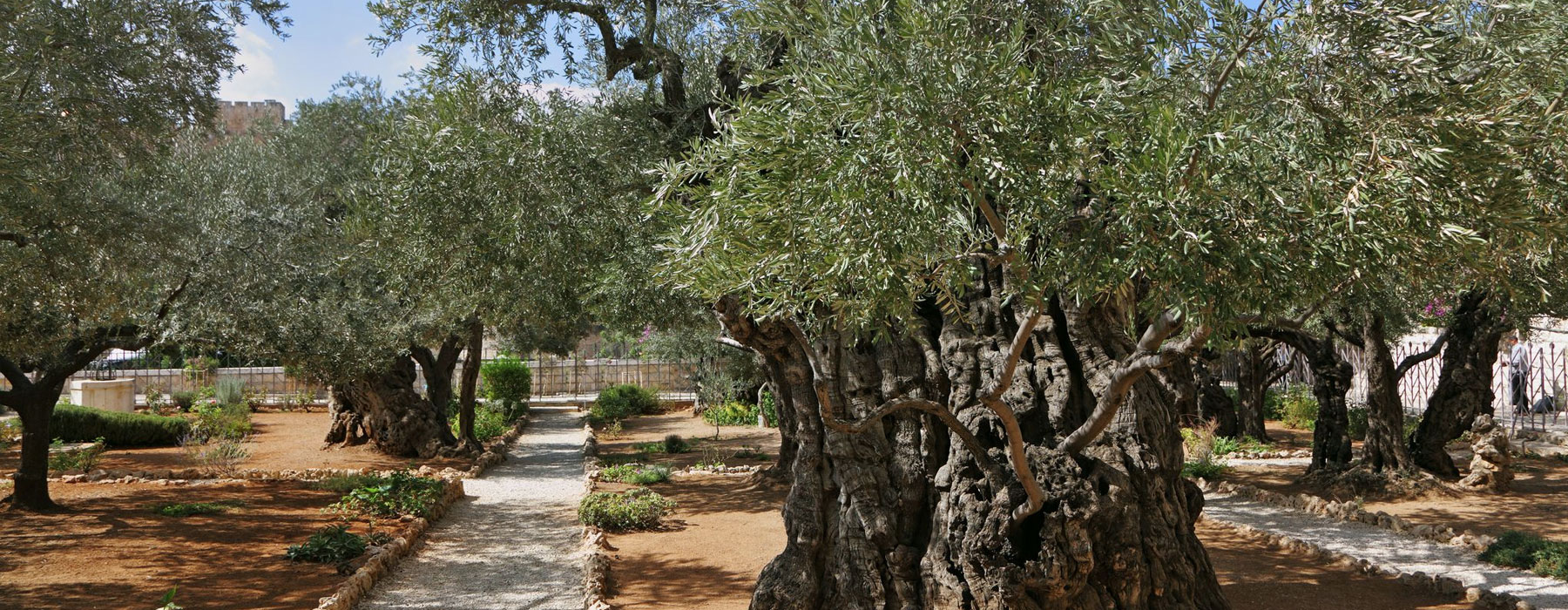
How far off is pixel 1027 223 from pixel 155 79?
6.87 metres

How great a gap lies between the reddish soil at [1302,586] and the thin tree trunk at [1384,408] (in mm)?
3857

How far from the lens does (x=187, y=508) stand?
10.7m

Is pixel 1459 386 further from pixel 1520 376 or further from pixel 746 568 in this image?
pixel 746 568

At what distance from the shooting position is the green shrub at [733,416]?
2439 centimetres

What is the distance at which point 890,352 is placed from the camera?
641 centimetres

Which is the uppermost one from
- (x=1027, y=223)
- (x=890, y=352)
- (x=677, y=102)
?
(x=677, y=102)

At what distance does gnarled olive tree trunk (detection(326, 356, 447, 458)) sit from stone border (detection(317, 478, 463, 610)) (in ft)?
17.2

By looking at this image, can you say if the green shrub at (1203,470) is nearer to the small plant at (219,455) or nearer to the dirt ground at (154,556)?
the dirt ground at (154,556)

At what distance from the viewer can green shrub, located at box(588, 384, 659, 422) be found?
85.2ft

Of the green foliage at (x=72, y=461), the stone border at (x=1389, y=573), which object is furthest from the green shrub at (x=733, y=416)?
the stone border at (x=1389, y=573)

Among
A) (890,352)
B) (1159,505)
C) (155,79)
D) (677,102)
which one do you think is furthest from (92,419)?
(1159,505)

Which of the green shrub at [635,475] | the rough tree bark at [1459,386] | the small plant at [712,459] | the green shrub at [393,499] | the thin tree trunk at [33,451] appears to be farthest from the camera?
the small plant at [712,459]

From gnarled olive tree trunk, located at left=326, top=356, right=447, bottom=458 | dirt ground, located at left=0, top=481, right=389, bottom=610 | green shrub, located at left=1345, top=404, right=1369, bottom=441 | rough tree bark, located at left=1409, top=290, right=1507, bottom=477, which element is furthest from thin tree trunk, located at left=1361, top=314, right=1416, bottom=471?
gnarled olive tree trunk, located at left=326, top=356, right=447, bottom=458

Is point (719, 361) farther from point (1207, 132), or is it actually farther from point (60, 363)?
point (1207, 132)
